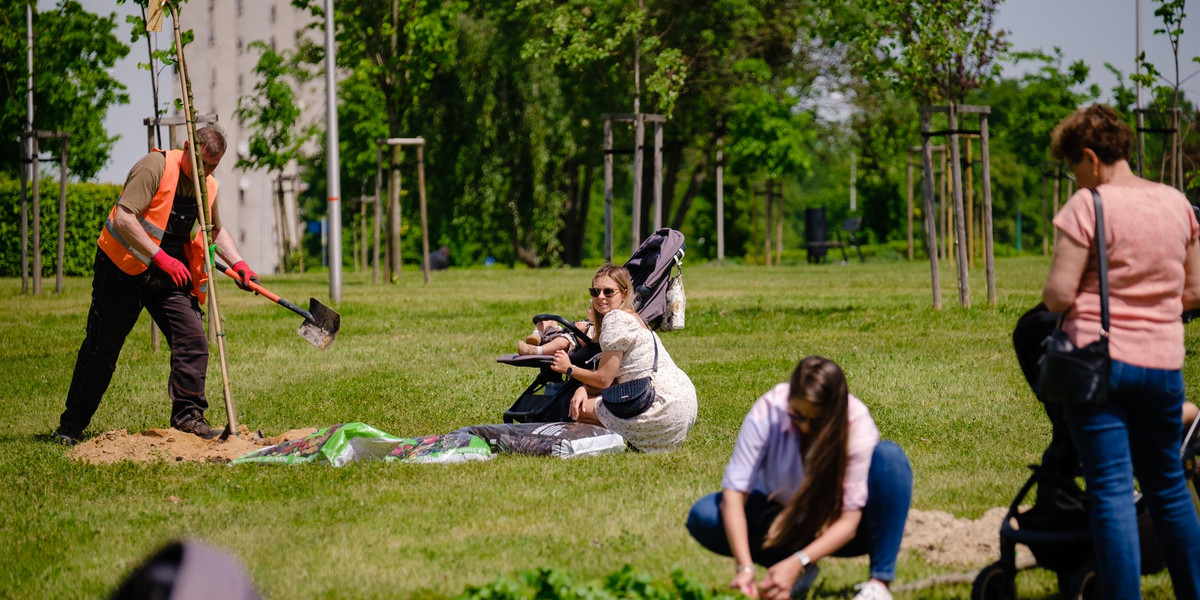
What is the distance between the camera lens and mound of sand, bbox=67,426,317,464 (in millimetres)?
7691

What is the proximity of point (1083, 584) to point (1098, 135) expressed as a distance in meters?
1.43

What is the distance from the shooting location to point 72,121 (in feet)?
82.3

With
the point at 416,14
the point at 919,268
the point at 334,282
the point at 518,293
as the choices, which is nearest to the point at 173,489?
the point at 334,282

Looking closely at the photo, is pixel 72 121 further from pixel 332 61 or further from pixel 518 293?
pixel 518 293

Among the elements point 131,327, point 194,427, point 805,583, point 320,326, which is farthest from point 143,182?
point 805,583

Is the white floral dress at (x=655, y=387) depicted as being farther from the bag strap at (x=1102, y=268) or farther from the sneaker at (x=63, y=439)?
the bag strap at (x=1102, y=268)

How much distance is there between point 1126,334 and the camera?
4.06m

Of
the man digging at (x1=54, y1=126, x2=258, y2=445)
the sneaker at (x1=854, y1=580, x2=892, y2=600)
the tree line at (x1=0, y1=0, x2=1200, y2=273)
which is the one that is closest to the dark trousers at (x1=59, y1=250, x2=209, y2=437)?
the man digging at (x1=54, y1=126, x2=258, y2=445)

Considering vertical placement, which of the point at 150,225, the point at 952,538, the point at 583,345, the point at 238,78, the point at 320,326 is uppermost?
the point at 238,78

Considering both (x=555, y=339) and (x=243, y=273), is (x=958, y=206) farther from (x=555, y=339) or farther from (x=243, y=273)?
(x=243, y=273)

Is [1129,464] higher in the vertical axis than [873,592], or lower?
higher

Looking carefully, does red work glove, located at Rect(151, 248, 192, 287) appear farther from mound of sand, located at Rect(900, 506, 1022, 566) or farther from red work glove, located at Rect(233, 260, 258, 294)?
mound of sand, located at Rect(900, 506, 1022, 566)

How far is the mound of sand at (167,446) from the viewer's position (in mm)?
7691

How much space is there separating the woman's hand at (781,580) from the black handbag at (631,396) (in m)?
3.26
